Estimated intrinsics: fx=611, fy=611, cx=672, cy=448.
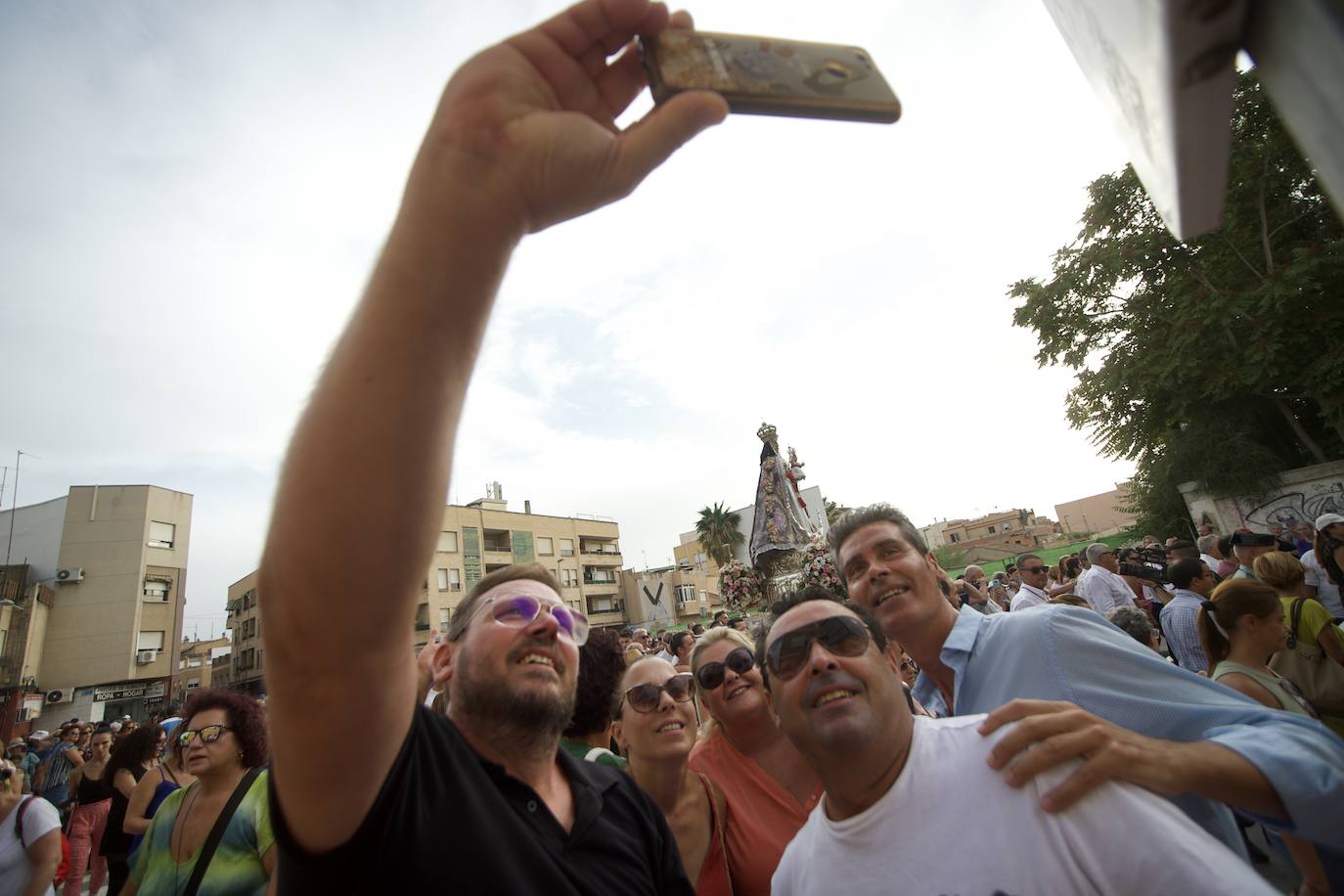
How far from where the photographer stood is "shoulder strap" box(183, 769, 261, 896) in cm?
316

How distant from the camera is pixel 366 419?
928 millimetres

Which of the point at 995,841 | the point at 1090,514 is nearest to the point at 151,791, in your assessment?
the point at 995,841

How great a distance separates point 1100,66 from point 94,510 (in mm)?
47123

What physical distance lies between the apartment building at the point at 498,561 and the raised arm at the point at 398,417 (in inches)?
1692

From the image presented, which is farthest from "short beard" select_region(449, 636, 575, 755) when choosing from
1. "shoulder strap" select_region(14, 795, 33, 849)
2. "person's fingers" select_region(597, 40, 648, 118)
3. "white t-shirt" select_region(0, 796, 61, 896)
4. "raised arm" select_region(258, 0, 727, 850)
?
"shoulder strap" select_region(14, 795, 33, 849)

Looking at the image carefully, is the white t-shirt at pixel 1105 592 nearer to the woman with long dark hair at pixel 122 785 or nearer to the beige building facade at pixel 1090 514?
the woman with long dark hair at pixel 122 785

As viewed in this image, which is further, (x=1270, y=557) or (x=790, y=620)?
(x=1270, y=557)

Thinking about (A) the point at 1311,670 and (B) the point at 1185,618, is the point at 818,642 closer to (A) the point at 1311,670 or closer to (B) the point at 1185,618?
(A) the point at 1311,670

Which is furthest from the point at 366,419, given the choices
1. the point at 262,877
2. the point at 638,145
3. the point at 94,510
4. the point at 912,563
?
the point at 94,510

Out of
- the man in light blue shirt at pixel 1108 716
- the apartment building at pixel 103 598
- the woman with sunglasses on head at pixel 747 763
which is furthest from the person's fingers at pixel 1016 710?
the apartment building at pixel 103 598

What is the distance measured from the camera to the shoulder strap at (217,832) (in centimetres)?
316

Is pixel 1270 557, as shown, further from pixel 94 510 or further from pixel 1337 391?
pixel 94 510

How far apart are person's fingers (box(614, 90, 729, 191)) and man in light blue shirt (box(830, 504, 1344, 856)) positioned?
1653 mm

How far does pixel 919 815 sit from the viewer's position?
5.72ft
